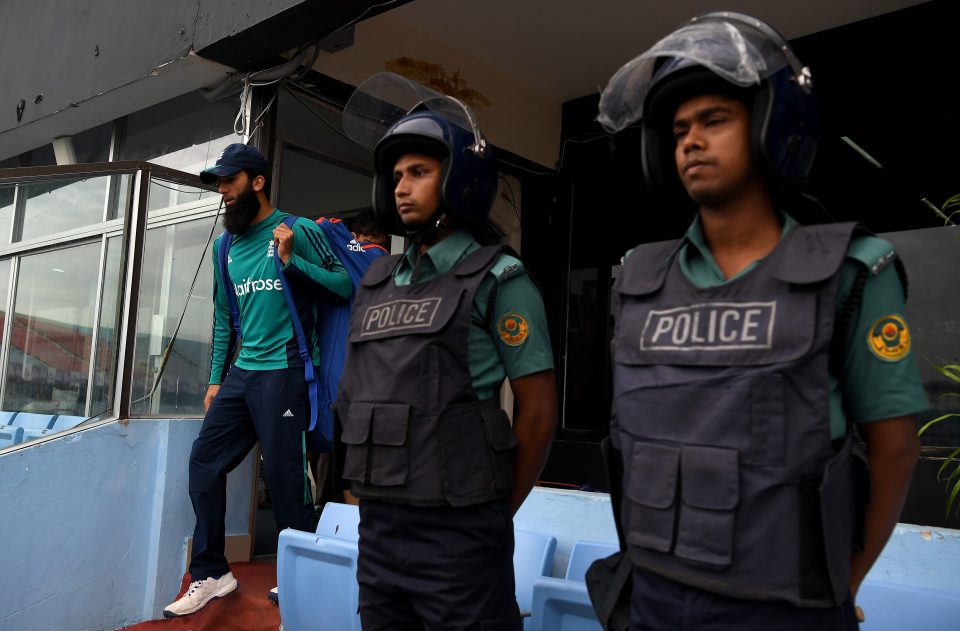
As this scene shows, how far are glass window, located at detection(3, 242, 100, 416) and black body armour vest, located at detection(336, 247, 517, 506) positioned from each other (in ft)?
9.93

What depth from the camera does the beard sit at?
393 centimetres

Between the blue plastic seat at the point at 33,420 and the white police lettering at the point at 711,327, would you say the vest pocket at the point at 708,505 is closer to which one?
the white police lettering at the point at 711,327

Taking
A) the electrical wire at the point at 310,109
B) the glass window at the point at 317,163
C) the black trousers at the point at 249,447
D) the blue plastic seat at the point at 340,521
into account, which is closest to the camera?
the blue plastic seat at the point at 340,521

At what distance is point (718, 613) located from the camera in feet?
4.55

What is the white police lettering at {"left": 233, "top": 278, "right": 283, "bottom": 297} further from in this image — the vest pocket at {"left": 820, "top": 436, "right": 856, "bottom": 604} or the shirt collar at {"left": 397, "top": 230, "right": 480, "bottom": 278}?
the vest pocket at {"left": 820, "top": 436, "right": 856, "bottom": 604}

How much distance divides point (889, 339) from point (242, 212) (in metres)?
3.17

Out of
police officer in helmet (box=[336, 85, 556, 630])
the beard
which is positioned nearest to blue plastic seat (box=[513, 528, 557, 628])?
police officer in helmet (box=[336, 85, 556, 630])

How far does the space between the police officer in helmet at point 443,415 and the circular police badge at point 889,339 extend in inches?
31.7

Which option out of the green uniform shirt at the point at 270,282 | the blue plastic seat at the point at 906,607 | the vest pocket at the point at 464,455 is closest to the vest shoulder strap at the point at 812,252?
the vest pocket at the point at 464,455

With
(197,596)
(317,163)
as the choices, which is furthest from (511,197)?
(197,596)

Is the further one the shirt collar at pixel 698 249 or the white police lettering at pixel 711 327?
the shirt collar at pixel 698 249

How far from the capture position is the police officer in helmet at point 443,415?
6.20ft

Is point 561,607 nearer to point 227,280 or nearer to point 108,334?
point 227,280

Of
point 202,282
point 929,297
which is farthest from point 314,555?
point 929,297
